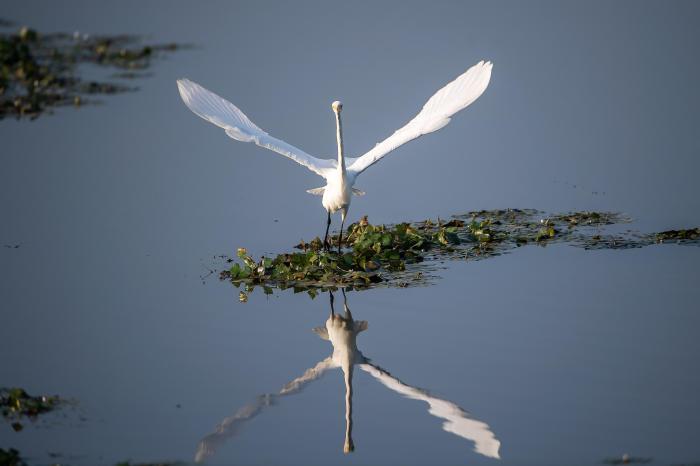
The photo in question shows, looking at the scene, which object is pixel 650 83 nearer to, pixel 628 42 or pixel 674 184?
pixel 628 42

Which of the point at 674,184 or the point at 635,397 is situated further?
the point at 674,184

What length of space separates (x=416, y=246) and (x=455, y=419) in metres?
3.44

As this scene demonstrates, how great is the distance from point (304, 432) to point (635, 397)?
2.17m

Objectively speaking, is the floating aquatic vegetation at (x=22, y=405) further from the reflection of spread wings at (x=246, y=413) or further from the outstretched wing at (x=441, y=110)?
the outstretched wing at (x=441, y=110)

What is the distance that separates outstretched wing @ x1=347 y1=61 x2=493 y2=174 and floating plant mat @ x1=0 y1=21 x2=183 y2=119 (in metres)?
4.67

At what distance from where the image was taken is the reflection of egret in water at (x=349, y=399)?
247 inches

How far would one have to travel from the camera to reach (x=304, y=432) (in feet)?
21.2

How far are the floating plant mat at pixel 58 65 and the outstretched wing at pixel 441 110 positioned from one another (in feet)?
15.3

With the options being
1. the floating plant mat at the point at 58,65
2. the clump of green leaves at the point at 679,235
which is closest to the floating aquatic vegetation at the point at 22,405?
the clump of green leaves at the point at 679,235

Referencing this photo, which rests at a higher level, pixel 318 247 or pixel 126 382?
pixel 318 247

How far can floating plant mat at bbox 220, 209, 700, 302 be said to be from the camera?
9.12 metres

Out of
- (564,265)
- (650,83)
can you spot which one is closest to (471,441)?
(564,265)

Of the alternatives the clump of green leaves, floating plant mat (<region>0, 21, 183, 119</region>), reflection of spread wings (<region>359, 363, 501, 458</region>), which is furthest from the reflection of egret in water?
floating plant mat (<region>0, 21, 183, 119</region>)

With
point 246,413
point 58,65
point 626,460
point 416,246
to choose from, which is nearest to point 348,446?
point 246,413
